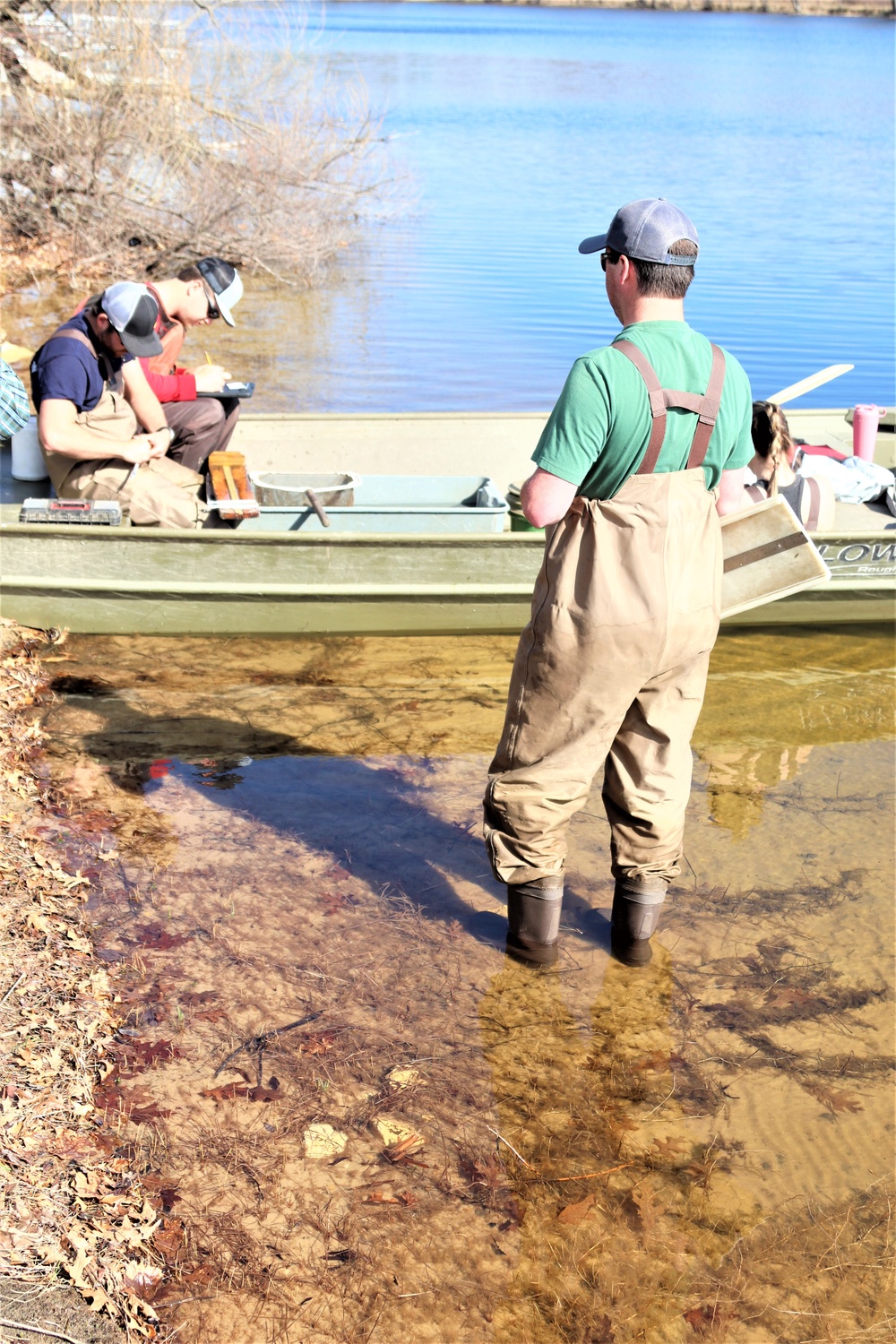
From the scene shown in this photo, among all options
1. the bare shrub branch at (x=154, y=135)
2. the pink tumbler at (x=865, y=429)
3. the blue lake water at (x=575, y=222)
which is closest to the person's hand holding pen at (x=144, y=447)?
the pink tumbler at (x=865, y=429)

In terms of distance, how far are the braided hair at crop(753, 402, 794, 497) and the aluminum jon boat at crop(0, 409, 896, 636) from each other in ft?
2.39

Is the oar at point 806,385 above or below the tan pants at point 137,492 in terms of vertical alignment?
above

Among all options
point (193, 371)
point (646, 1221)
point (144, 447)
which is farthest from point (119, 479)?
point (646, 1221)

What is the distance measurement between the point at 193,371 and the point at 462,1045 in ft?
16.9

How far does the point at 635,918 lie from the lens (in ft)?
13.0

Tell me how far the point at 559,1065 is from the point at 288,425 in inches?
213

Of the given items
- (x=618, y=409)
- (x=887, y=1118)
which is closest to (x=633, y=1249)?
(x=887, y=1118)

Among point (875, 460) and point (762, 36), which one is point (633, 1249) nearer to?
point (875, 460)

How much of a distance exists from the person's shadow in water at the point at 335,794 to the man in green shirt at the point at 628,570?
70 centimetres

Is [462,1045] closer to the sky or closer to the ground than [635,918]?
closer to the ground

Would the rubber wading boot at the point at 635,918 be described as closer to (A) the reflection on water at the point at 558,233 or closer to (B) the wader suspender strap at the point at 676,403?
(B) the wader suspender strap at the point at 676,403

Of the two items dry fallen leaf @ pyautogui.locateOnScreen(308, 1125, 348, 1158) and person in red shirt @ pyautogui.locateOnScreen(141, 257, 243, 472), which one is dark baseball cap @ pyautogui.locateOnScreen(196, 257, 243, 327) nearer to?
person in red shirt @ pyautogui.locateOnScreen(141, 257, 243, 472)

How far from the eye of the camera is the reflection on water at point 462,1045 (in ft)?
9.55

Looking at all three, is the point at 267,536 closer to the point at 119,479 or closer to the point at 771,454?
the point at 119,479
